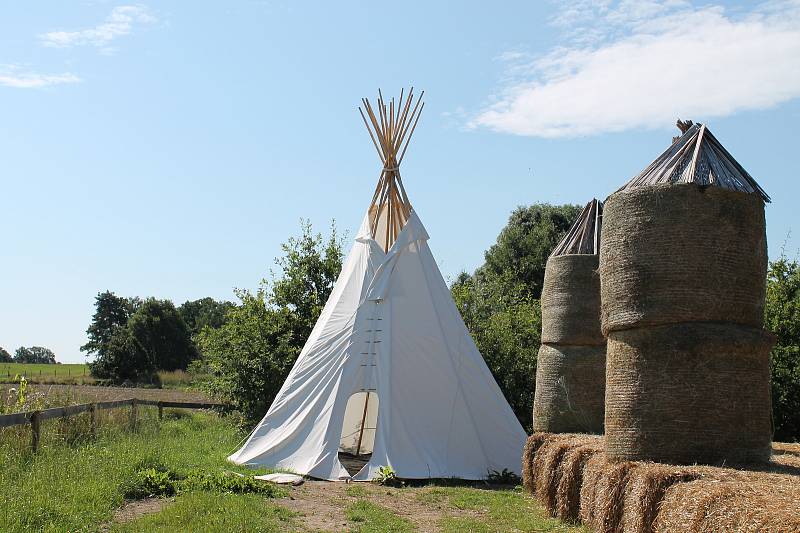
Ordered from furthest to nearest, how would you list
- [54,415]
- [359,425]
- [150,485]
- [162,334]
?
1. [162,334]
2. [359,425]
3. [54,415]
4. [150,485]

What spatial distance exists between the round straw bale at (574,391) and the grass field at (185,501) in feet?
3.17

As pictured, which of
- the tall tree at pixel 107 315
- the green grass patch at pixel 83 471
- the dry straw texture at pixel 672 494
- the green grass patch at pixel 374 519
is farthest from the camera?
the tall tree at pixel 107 315

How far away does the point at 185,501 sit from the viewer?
728cm

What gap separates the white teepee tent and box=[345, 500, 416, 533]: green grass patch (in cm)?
201

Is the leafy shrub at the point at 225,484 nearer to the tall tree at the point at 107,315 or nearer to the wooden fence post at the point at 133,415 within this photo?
the wooden fence post at the point at 133,415

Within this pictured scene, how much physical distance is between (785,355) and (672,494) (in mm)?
6905

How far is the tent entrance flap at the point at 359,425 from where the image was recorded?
46.1 ft

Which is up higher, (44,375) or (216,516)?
(44,375)

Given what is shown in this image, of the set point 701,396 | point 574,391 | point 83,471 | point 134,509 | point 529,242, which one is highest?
point 529,242

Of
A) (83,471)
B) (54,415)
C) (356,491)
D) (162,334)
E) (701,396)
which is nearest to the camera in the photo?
(701,396)

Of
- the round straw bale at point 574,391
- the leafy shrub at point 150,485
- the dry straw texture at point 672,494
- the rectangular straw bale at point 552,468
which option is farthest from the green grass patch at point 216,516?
the round straw bale at point 574,391

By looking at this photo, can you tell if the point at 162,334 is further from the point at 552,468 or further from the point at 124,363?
the point at 552,468

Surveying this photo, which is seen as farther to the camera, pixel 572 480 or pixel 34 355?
pixel 34 355

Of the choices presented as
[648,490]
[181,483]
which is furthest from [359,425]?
[648,490]
